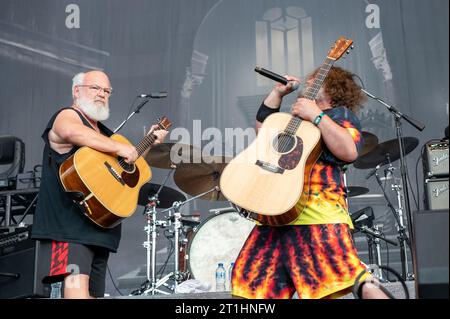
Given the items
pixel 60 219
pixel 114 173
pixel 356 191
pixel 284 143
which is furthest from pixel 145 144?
pixel 356 191

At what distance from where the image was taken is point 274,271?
2.26m

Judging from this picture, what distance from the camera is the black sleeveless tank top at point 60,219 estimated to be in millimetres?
2855

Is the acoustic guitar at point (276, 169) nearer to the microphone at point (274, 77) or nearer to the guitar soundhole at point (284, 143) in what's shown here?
the guitar soundhole at point (284, 143)

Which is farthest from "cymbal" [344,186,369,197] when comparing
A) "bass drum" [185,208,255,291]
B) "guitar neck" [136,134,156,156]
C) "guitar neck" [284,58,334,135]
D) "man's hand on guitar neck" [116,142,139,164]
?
"guitar neck" [284,58,334,135]

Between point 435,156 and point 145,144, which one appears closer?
point 145,144

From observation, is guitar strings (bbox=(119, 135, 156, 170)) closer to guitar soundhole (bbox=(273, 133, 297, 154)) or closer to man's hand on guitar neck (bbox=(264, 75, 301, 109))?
man's hand on guitar neck (bbox=(264, 75, 301, 109))

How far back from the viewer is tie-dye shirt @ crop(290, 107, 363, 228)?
228cm

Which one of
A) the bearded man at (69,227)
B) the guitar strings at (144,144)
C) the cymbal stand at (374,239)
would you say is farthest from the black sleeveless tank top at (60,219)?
the cymbal stand at (374,239)

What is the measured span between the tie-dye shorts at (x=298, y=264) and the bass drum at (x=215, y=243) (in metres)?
2.61

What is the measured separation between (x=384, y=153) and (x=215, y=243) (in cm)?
174

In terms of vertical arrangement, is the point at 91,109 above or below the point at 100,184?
above

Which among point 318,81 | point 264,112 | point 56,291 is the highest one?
point 318,81

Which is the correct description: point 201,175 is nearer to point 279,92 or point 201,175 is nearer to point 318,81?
point 279,92

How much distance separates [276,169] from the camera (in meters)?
2.37
